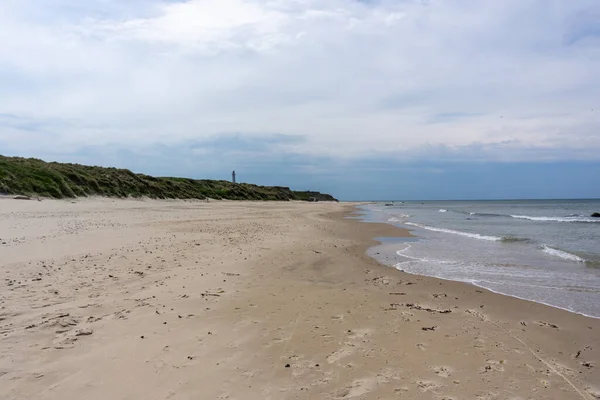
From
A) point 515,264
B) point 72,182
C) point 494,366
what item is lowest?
point 515,264

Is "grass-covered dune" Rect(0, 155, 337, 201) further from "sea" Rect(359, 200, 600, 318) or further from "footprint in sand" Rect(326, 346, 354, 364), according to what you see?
"footprint in sand" Rect(326, 346, 354, 364)

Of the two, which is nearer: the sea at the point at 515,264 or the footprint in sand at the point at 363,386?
the footprint in sand at the point at 363,386

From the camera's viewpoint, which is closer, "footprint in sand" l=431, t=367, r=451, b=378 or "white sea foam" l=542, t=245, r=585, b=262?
"footprint in sand" l=431, t=367, r=451, b=378

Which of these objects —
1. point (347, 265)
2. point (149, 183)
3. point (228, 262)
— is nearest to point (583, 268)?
point (347, 265)

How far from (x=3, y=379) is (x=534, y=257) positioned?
13953 mm

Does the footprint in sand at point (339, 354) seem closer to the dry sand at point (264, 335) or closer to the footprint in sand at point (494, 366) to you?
the dry sand at point (264, 335)

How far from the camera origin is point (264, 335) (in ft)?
16.3

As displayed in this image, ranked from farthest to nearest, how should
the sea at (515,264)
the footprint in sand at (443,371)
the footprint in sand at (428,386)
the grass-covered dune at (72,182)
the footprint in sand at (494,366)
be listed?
the grass-covered dune at (72,182), the sea at (515,264), the footprint in sand at (494,366), the footprint in sand at (443,371), the footprint in sand at (428,386)

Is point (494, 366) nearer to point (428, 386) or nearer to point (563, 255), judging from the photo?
point (428, 386)

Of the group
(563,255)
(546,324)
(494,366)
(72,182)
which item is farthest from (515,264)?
(72,182)

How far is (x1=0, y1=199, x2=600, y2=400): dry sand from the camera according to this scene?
3.71 metres

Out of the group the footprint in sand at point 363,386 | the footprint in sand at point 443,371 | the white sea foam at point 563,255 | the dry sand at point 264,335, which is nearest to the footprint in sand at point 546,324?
the dry sand at point 264,335

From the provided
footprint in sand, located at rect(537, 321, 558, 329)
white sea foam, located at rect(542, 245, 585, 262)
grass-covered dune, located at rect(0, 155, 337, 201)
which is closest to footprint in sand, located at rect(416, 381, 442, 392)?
footprint in sand, located at rect(537, 321, 558, 329)

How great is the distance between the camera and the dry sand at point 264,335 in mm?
3705
